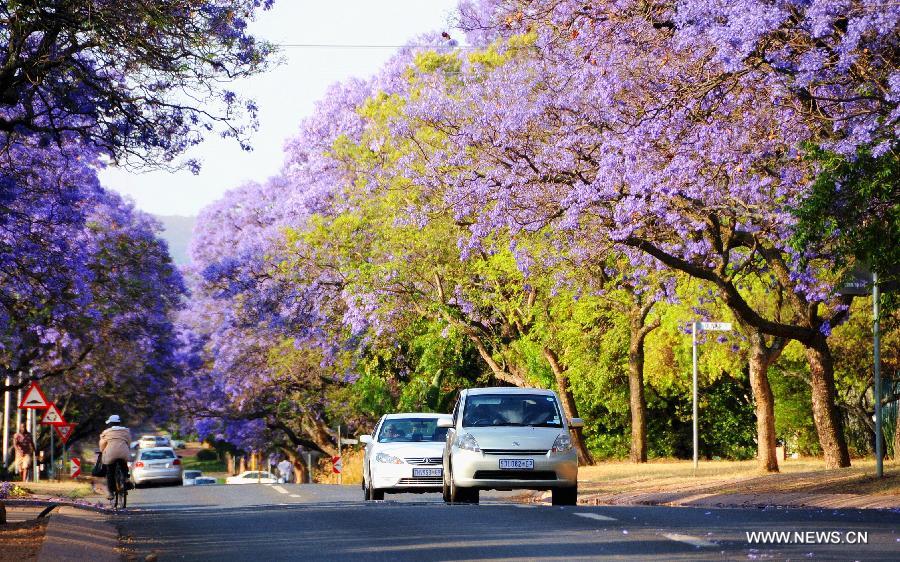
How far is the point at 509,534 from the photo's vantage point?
1391cm

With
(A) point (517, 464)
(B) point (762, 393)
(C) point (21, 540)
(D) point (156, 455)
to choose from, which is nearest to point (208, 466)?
(D) point (156, 455)

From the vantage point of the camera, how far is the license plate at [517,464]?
20.1 metres

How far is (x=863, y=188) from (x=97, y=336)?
30.3m

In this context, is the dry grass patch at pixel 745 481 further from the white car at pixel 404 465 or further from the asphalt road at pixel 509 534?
the asphalt road at pixel 509 534

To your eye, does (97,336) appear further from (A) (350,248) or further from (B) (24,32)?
(B) (24,32)

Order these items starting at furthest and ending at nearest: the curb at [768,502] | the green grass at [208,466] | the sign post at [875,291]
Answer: the green grass at [208,466] → the sign post at [875,291] → the curb at [768,502]

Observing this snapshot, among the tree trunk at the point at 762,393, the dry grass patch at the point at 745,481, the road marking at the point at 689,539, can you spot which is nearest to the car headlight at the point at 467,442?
the dry grass patch at the point at 745,481

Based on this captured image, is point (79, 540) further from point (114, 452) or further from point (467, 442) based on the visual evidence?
point (114, 452)

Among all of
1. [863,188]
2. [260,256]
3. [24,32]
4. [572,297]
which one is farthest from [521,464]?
[260,256]

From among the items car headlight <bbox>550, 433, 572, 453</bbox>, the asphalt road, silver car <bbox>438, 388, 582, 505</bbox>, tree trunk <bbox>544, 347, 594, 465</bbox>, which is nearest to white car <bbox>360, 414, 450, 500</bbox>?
silver car <bbox>438, 388, 582, 505</bbox>

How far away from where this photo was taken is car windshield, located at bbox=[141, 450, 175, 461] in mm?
49969

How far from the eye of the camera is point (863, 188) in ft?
58.0

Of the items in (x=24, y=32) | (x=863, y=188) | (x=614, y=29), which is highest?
(x=614, y=29)

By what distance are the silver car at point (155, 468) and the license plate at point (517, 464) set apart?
3133 centimetres
